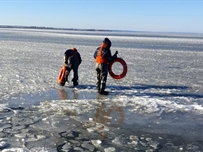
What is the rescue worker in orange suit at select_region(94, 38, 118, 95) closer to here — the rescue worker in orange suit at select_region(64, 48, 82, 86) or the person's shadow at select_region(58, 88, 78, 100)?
the person's shadow at select_region(58, 88, 78, 100)

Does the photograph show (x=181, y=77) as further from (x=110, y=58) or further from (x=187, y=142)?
(x=187, y=142)

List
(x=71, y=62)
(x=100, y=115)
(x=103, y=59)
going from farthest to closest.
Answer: (x=71, y=62) < (x=103, y=59) < (x=100, y=115)

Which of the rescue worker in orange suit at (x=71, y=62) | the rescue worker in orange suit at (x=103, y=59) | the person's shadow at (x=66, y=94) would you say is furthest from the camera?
the rescue worker in orange suit at (x=71, y=62)

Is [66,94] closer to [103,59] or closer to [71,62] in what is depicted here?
[103,59]

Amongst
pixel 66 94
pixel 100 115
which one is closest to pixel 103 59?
pixel 66 94

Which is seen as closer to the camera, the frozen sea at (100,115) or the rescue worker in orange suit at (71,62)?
the frozen sea at (100,115)

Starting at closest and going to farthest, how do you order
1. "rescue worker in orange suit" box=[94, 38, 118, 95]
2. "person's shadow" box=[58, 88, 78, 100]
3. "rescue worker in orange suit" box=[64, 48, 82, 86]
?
"person's shadow" box=[58, 88, 78, 100], "rescue worker in orange suit" box=[94, 38, 118, 95], "rescue worker in orange suit" box=[64, 48, 82, 86]

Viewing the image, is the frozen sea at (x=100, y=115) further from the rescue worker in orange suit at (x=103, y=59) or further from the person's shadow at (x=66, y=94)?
the rescue worker in orange suit at (x=103, y=59)

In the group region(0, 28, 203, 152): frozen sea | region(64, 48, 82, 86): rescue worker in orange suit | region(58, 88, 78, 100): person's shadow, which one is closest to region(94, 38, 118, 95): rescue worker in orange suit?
region(0, 28, 203, 152): frozen sea

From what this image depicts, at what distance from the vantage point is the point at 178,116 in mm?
6738

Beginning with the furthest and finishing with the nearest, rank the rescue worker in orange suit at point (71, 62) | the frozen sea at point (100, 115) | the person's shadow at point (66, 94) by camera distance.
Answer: the rescue worker in orange suit at point (71, 62)
the person's shadow at point (66, 94)
the frozen sea at point (100, 115)

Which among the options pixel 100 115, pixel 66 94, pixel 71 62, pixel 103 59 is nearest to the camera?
pixel 100 115

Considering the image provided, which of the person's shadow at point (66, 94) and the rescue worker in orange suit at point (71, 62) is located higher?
the rescue worker in orange suit at point (71, 62)

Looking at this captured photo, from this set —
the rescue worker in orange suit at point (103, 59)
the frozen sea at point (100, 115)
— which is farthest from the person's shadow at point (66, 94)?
the rescue worker in orange suit at point (103, 59)
